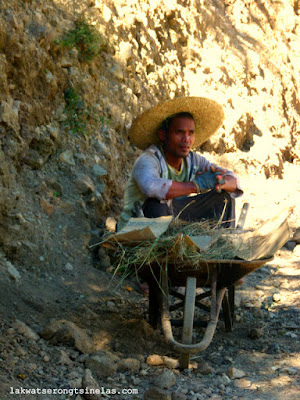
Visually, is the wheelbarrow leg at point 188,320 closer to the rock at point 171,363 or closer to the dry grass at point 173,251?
the rock at point 171,363

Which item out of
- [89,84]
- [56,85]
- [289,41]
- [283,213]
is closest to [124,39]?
[89,84]

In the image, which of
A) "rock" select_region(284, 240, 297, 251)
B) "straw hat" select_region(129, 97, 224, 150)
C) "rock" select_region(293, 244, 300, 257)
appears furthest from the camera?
"rock" select_region(284, 240, 297, 251)

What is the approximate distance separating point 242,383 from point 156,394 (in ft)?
1.80

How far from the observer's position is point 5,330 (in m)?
2.80

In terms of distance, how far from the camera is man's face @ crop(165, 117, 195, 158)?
12.3 ft

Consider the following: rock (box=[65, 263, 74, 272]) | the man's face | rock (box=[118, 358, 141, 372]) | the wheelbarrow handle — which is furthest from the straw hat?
rock (box=[118, 358, 141, 372])

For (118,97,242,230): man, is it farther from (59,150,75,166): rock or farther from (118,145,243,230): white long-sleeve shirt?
(59,150,75,166): rock

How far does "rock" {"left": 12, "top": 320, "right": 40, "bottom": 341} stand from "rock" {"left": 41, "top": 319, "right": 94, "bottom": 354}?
0.19 feet

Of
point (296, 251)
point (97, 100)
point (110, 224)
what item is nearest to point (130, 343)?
point (110, 224)

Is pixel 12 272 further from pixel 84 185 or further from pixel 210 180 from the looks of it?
pixel 210 180

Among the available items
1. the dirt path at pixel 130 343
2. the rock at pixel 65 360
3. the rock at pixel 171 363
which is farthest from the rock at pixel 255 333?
the rock at pixel 65 360

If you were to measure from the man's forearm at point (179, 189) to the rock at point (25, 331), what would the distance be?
1200 millimetres

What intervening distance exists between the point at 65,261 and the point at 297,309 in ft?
6.28

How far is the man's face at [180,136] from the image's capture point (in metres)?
3.75
